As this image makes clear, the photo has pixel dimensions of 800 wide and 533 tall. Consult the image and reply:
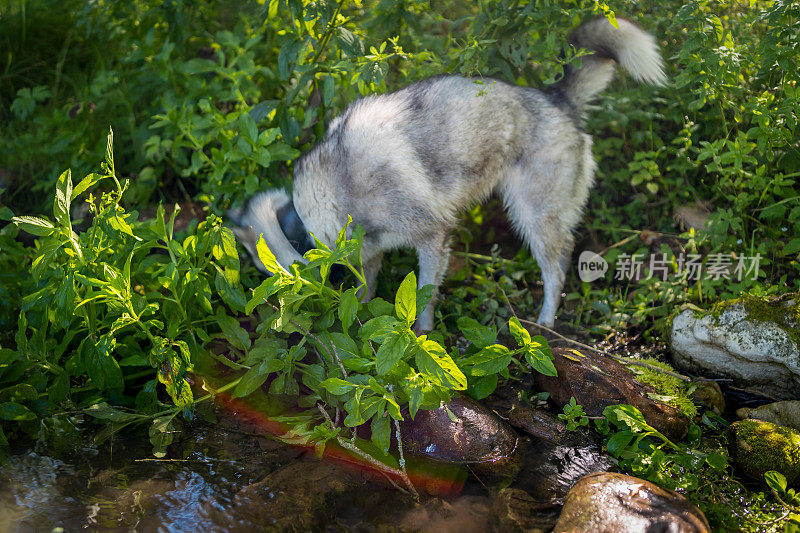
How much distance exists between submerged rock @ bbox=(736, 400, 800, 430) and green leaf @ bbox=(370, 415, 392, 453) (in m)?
1.71

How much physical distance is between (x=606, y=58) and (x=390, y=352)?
Result: 8.18 ft

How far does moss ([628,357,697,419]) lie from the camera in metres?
2.89

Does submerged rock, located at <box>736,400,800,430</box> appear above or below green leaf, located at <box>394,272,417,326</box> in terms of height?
below

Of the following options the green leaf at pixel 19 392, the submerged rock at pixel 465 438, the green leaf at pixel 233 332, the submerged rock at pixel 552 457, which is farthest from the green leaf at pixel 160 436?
the submerged rock at pixel 552 457

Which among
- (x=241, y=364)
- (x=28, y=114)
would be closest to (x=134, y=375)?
(x=241, y=364)

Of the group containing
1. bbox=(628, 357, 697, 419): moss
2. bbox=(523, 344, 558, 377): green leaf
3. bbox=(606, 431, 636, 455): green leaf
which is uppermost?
bbox=(523, 344, 558, 377): green leaf

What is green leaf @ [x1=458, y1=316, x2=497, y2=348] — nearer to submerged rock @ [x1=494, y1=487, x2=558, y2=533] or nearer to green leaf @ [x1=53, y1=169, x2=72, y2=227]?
submerged rock @ [x1=494, y1=487, x2=558, y2=533]

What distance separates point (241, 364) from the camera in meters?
3.05

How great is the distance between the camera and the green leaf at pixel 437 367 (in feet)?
7.75

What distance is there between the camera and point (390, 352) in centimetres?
238

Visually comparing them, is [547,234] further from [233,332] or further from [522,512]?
[233,332]

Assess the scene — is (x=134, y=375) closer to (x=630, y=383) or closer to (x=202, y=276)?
(x=202, y=276)

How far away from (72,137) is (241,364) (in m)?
2.61

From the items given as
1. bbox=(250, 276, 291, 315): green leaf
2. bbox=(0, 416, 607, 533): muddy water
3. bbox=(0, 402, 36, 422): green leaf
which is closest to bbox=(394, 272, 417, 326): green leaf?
bbox=(250, 276, 291, 315): green leaf
